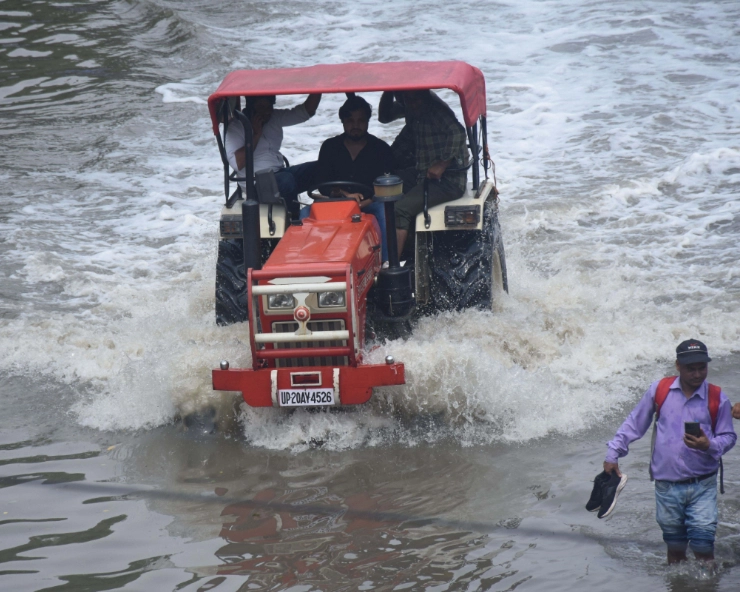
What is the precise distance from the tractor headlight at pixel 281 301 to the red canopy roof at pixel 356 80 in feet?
5.13

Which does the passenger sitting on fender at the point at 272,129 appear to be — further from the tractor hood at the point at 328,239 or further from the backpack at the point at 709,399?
the backpack at the point at 709,399

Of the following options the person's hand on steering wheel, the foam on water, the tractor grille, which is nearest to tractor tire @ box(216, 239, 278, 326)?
the foam on water

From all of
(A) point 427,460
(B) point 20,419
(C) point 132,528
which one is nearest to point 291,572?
(C) point 132,528

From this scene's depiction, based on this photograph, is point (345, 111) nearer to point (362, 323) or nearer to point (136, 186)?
point (362, 323)

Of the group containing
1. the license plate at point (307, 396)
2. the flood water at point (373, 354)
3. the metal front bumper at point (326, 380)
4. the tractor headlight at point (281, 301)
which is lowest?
the flood water at point (373, 354)

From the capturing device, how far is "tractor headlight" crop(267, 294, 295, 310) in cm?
574

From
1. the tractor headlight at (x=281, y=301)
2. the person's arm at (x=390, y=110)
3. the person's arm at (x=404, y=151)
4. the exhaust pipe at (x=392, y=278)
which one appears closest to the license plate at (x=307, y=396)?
the tractor headlight at (x=281, y=301)

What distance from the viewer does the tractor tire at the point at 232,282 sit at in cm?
695

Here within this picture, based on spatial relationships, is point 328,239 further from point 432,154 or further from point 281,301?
point 432,154

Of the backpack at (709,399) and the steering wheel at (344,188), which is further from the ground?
the steering wheel at (344,188)

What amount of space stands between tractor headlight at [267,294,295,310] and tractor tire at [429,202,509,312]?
158cm

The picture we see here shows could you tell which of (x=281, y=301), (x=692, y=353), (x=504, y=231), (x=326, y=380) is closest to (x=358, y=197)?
(x=281, y=301)

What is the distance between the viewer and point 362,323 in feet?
20.0

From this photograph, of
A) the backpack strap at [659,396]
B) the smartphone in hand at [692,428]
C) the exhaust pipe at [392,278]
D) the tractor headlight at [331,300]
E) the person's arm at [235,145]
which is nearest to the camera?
the smartphone in hand at [692,428]
